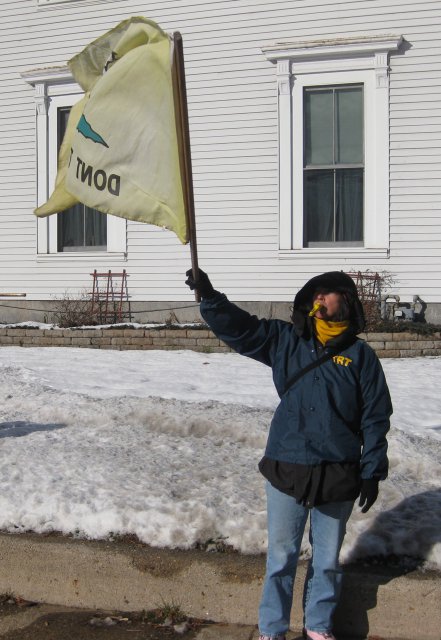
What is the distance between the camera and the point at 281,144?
11.8 m

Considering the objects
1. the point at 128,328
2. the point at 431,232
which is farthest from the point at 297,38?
the point at 128,328

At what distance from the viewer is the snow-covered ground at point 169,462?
433 cm

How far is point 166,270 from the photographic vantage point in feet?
41.0

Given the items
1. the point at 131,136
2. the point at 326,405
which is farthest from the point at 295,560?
the point at 131,136

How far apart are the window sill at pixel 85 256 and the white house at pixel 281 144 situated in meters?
0.03

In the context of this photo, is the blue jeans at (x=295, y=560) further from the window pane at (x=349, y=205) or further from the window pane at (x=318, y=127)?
the window pane at (x=318, y=127)

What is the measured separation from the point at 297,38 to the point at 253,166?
1.94 m

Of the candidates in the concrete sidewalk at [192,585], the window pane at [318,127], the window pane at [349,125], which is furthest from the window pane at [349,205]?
the concrete sidewalk at [192,585]

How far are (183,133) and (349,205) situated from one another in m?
8.52

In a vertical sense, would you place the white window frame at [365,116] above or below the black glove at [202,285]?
above

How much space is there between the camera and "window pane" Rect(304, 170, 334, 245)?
1192cm

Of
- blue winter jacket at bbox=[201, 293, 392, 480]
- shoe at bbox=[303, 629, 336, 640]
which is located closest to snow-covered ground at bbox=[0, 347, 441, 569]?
shoe at bbox=[303, 629, 336, 640]

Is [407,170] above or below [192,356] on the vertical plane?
above

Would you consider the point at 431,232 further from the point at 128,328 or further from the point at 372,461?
the point at 372,461
